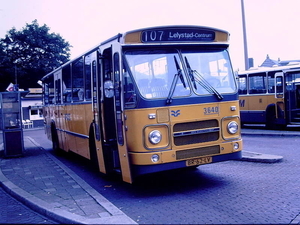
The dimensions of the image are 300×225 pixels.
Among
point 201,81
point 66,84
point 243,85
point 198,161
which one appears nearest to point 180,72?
point 201,81

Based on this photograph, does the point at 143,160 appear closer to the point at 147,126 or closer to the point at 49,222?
the point at 147,126

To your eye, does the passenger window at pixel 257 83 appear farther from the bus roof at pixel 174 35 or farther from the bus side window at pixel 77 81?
the bus roof at pixel 174 35

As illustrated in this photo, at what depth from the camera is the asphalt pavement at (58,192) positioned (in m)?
6.12

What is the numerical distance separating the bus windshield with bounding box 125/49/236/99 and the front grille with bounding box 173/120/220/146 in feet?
1.92

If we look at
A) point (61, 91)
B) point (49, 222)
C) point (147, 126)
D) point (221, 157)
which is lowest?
point (49, 222)

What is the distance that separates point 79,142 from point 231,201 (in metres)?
5.85

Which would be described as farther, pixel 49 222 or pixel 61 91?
pixel 61 91

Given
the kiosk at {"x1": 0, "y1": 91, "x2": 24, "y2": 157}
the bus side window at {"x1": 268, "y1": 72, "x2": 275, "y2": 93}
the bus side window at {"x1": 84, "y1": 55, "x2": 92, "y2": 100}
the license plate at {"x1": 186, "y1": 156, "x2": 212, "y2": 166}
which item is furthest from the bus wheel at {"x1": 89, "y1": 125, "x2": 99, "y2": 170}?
the bus side window at {"x1": 268, "y1": 72, "x2": 275, "y2": 93}

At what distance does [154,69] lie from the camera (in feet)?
24.3

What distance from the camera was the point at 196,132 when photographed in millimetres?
7508

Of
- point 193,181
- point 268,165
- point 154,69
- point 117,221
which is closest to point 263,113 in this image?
point 268,165

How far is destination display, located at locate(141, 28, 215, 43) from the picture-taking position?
7.50 m

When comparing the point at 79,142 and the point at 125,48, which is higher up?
the point at 125,48

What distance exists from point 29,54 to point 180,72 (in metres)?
48.3
